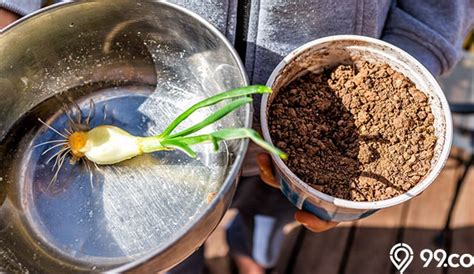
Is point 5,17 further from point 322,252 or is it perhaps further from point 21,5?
point 322,252

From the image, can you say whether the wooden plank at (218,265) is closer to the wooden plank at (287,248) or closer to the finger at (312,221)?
the wooden plank at (287,248)

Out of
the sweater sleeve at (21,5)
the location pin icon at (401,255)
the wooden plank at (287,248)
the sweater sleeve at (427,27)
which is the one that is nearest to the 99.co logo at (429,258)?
the location pin icon at (401,255)

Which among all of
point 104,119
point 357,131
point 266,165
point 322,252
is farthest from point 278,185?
point 322,252

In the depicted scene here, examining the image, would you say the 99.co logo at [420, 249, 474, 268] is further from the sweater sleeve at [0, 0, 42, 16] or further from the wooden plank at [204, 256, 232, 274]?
the sweater sleeve at [0, 0, 42, 16]

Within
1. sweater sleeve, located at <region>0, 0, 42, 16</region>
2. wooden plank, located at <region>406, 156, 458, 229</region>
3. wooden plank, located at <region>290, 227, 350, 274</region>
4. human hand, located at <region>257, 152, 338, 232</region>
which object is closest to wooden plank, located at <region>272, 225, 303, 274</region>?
wooden plank, located at <region>290, 227, 350, 274</region>

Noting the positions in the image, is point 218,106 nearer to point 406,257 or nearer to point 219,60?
point 219,60

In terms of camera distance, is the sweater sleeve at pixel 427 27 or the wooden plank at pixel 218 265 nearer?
the sweater sleeve at pixel 427 27
